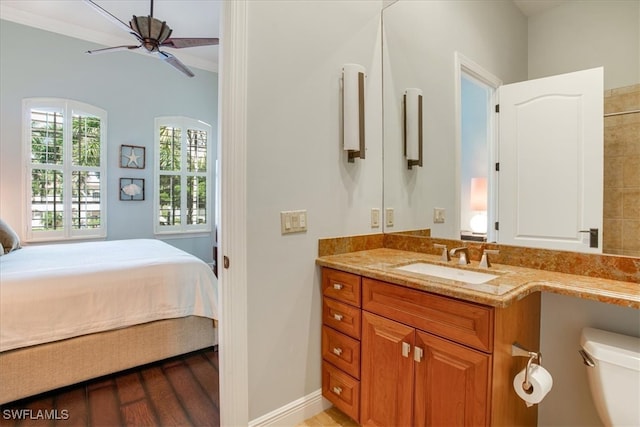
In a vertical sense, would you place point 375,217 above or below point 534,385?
above

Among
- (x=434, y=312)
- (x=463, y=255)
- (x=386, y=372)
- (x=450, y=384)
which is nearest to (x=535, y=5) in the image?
(x=463, y=255)

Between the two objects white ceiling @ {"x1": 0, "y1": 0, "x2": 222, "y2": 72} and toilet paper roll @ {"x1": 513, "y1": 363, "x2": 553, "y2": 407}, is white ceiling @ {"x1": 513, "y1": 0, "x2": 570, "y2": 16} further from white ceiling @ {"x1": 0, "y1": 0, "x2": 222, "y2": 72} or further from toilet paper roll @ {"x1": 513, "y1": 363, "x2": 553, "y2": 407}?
white ceiling @ {"x1": 0, "y1": 0, "x2": 222, "y2": 72}

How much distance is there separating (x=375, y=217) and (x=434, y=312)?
89 centimetres

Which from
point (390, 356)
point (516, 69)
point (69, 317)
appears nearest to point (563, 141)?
point (516, 69)

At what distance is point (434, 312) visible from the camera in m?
1.26

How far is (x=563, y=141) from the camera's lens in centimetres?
143

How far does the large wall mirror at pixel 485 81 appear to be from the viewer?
128cm

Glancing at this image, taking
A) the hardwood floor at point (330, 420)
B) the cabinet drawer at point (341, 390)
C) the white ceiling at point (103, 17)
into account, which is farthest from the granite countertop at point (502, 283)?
the white ceiling at point (103, 17)

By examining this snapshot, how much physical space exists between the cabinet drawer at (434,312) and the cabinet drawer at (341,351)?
0.77 ft

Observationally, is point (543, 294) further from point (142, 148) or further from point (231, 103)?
point (142, 148)

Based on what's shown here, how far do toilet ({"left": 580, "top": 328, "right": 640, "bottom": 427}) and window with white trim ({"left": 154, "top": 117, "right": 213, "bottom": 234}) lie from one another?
15.9 ft

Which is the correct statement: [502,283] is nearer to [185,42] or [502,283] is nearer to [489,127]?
[489,127]

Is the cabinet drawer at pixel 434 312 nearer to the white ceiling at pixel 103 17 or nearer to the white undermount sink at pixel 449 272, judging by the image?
the white undermount sink at pixel 449 272

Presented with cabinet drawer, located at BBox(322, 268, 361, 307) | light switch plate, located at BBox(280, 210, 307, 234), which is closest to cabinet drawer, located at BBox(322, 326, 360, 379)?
cabinet drawer, located at BBox(322, 268, 361, 307)
